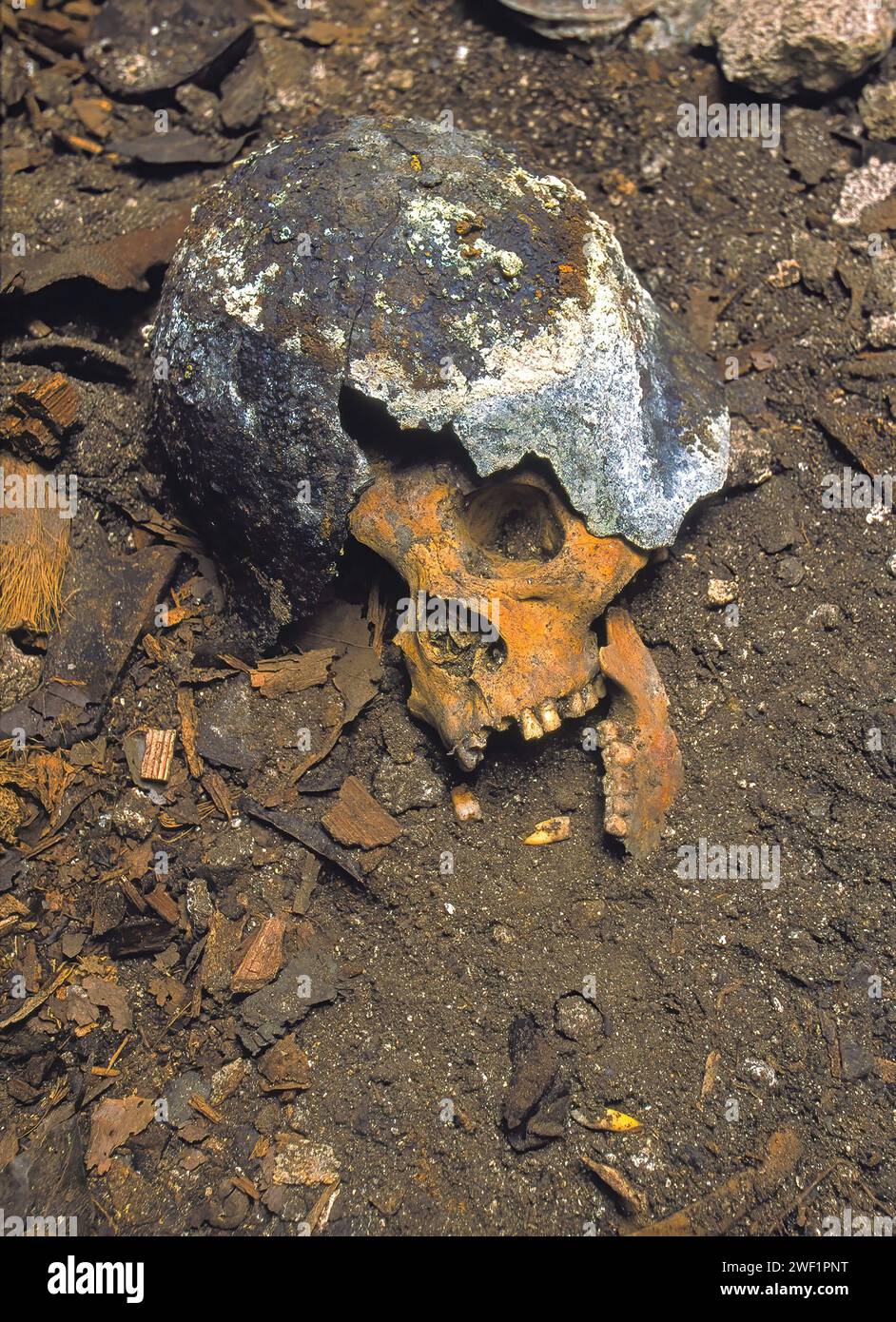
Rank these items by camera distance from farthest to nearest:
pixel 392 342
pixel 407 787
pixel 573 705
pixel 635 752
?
pixel 407 787
pixel 635 752
pixel 573 705
pixel 392 342

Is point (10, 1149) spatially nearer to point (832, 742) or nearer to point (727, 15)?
point (832, 742)

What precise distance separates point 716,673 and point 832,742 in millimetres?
398

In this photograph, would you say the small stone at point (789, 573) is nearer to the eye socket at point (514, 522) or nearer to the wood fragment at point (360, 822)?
the eye socket at point (514, 522)

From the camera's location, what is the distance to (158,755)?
332cm

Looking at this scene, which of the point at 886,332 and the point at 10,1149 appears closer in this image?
the point at 10,1149

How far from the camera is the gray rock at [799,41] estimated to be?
4.07m

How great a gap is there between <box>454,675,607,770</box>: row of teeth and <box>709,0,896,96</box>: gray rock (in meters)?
2.80

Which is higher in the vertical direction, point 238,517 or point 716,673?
point 238,517

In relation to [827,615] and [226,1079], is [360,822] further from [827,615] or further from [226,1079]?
[827,615]

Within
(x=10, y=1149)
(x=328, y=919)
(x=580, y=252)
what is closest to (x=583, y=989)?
(x=328, y=919)

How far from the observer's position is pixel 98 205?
13.5 feet

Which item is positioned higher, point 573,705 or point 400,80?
point 400,80

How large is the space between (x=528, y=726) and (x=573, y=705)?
169 mm

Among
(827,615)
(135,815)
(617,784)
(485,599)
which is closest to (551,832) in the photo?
(617,784)
